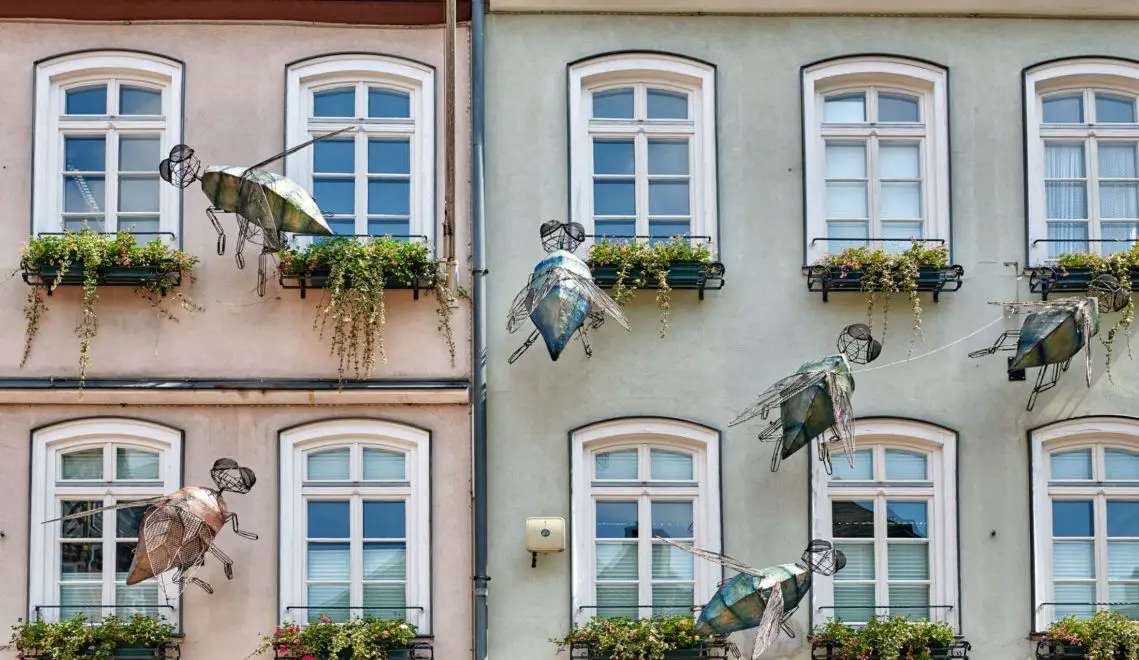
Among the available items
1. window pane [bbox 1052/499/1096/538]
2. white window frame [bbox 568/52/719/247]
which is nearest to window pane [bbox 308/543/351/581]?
white window frame [bbox 568/52/719/247]

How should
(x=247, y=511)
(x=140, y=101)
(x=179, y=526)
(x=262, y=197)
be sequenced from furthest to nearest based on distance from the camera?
(x=140, y=101)
(x=247, y=511)
(x=262, y=197)
(x=179, y=526)

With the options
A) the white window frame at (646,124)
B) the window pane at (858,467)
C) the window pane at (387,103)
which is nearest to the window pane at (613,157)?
the white window frame at (646,124)

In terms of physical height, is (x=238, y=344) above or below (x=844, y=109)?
below

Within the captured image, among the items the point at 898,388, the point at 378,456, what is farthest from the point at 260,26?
the point at 898,388

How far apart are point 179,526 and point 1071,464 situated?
6.15m

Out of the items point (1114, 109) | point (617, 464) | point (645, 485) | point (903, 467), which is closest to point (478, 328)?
point (617, 464)

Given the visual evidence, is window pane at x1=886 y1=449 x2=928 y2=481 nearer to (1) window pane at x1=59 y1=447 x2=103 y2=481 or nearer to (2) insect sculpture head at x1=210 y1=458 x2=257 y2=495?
(2) insect sculpture head at x1=210 y1=458 x2=257 y2=495

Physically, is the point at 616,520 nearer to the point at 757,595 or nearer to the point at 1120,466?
the point at 757,595

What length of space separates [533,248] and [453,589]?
2.43 m

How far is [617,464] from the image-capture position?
10375 millimetres

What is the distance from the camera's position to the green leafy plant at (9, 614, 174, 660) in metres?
9.70

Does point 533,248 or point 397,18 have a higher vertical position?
point 397,18

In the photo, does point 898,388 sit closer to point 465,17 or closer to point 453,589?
point 453,589

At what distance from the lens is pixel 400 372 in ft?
33.7
